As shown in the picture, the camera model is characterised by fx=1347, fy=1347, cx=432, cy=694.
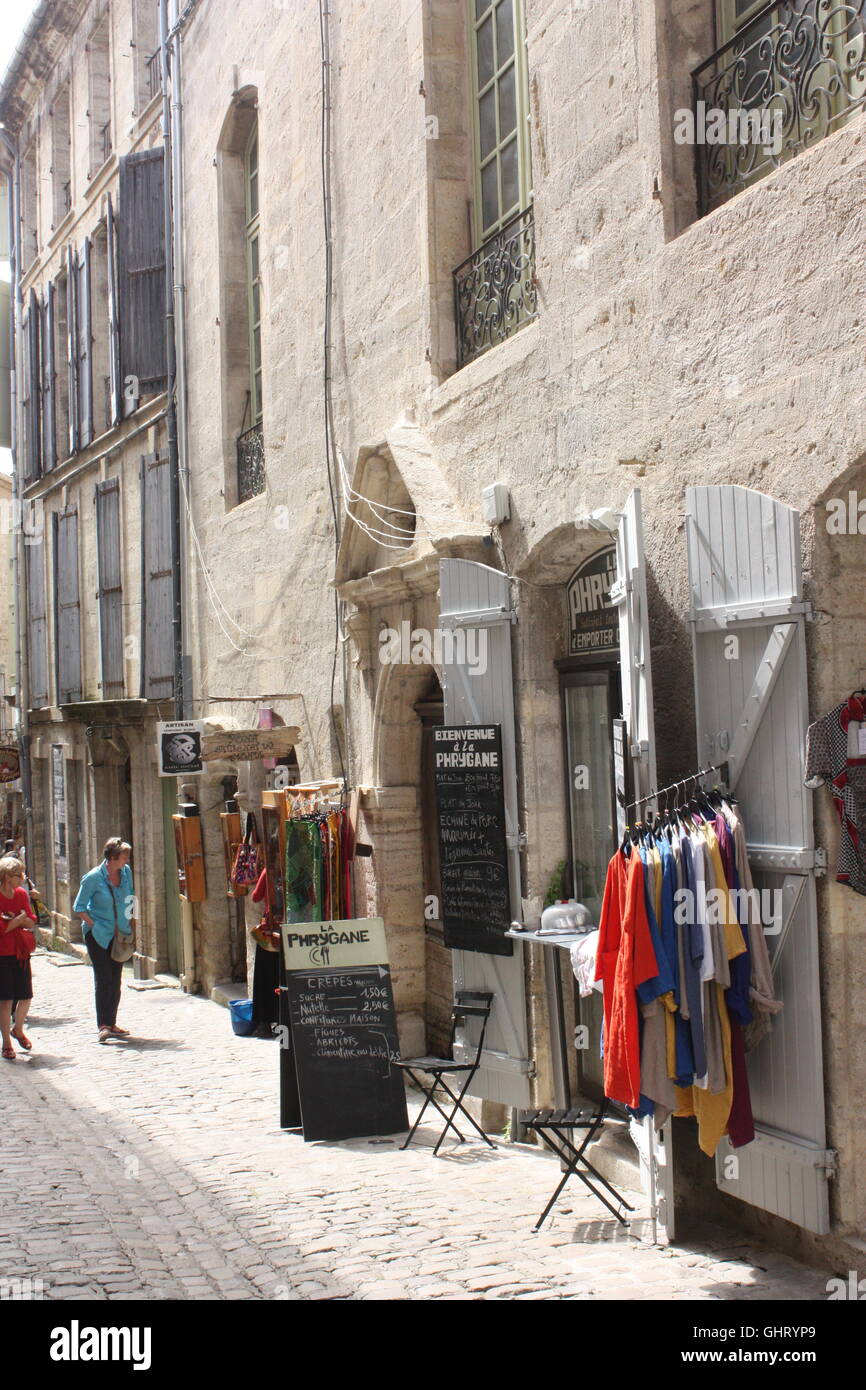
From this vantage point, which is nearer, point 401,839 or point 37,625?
point 401,839

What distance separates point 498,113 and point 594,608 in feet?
10.2

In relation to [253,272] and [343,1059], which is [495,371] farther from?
[253,272]

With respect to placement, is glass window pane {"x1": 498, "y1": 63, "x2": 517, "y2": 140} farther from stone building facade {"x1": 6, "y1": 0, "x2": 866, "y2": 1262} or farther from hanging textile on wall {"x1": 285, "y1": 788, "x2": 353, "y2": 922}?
hanging textile on wall {"x1": 285, "y1": 788, "x2": 353, "y2": 922}

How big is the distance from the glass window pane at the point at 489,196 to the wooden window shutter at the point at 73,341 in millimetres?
10375

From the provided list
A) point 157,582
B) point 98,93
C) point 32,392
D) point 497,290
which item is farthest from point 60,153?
point 497,290

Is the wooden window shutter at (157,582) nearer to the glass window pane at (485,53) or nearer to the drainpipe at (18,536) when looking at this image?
the glass window pane at (485,53)

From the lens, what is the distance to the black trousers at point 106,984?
33.6ft

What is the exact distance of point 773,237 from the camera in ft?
15.7

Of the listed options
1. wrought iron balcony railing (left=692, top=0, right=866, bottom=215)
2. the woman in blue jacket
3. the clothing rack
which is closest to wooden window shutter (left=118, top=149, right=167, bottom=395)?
the woman in blue jacket

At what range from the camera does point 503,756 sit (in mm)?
6828

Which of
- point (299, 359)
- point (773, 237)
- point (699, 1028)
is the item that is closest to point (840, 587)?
point (773, 237)

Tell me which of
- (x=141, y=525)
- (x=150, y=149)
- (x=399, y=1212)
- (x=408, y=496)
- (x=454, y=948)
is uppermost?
(x=150, y=149)
